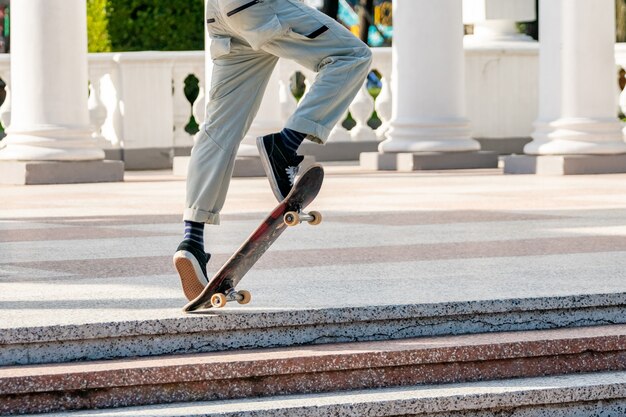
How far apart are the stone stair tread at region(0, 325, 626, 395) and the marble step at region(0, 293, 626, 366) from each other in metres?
0.06

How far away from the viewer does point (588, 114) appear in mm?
16406

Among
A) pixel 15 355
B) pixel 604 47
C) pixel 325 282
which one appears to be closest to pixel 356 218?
pixel 325 282

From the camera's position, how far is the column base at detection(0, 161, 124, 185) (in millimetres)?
15695

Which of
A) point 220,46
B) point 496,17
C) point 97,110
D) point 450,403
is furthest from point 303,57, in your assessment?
point 496,17

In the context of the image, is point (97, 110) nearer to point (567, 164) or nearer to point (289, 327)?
point (567, 164)

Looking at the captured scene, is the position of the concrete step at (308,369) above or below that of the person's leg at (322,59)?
below

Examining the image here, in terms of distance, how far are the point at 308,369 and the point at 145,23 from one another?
22.6 m

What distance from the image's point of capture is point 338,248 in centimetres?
855

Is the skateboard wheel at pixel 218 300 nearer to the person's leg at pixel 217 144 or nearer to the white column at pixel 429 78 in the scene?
the person's leg at pixel 217 144

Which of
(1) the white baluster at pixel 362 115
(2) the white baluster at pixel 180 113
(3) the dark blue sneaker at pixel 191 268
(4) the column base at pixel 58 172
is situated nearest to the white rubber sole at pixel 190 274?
(3) the dark blue sneaker at pixel 191 268

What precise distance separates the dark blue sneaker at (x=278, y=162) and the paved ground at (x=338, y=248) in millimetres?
506

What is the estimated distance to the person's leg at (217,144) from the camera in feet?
20.1

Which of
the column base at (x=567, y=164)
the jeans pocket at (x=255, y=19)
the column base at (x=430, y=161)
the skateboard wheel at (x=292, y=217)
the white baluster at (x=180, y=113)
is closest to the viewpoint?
the skateboard wheel at (x=292, y=217)

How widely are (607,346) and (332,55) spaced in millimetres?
1611
